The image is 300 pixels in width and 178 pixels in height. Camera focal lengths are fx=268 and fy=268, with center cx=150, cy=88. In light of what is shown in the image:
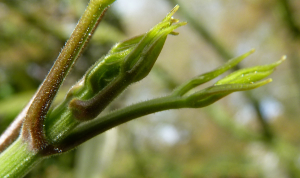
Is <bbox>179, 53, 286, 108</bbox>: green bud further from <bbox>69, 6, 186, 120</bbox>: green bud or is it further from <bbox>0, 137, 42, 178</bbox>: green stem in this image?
<bbox>0, 137, 42, 178</bbox>: green stem

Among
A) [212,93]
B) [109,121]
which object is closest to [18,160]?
[109,121]

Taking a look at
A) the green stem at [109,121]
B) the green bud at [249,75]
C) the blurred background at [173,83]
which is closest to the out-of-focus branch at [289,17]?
the blurred background at [173,83]

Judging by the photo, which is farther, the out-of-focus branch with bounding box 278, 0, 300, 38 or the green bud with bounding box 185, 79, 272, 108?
the out-of-focus branch with bounding box 278, 0, 300, 38

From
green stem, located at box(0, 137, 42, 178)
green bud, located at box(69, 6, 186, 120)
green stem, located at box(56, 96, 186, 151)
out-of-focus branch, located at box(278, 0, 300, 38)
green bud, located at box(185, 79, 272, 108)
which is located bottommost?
green stem, located at box(0, 137, 42, 178)

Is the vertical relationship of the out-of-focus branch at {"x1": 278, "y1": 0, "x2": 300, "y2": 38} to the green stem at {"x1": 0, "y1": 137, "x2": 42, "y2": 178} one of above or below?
above

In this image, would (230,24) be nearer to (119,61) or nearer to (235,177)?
(235,177)

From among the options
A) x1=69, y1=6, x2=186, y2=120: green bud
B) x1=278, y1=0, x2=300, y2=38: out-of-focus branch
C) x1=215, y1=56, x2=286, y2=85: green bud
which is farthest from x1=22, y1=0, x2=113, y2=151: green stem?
x1=278, y1=0, x2=300, y2=38: out-of-focus branch

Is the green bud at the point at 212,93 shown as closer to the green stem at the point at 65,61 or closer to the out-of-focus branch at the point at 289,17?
the green stem at the point at 65,61

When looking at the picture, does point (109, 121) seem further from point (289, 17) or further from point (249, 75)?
point (289, 17)
